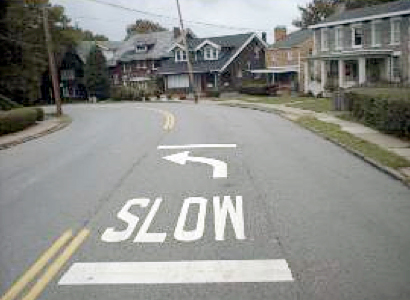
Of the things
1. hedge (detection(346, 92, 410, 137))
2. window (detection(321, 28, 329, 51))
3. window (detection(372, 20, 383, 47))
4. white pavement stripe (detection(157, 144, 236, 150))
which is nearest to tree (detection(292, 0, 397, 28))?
window (detection(321, 28, 329, 51))

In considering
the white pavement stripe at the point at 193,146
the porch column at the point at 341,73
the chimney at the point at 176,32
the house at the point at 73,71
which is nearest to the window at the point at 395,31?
the porch column at the point at 341,73

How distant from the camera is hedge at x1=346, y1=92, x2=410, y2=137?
62.5 feet

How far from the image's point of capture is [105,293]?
6887 mm

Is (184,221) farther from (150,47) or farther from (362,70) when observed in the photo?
(150,47)

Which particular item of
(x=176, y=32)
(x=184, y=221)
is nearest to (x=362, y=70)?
(x=176, y=32)

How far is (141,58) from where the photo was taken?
8056 cm

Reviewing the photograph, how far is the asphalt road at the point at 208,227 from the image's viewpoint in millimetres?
7062

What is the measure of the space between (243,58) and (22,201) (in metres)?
61.1

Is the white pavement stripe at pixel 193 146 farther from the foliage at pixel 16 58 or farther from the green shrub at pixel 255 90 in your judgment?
the green shrub at pixel 255 90

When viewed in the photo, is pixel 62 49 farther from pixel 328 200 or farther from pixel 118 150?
pixel 328 200

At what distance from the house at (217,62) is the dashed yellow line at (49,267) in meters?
60.6

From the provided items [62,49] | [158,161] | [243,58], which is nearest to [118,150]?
[158,161]

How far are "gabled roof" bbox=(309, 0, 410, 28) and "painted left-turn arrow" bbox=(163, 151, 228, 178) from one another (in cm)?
3077

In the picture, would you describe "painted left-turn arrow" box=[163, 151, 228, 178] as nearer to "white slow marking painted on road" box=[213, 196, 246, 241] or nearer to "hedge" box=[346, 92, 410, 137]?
"white slow marking painted on road" box=[213, 196, 246, 241]
